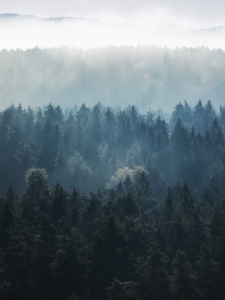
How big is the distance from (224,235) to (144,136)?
75.6 metres

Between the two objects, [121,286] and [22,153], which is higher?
[22,153]

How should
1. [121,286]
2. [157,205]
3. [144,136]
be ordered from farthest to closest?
1. [144,136]
2. [157,205]
3. [121,286]

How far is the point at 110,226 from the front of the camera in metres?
48.6

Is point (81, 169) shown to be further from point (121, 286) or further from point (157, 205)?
point (121, 286)

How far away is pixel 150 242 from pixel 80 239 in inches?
445

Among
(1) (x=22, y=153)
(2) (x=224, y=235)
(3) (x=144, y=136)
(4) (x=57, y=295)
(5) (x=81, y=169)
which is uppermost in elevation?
(3) (x=144, y=136)

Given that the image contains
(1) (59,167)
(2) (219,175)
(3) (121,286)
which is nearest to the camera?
(3) (121,286)

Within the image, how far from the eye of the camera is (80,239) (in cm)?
4522

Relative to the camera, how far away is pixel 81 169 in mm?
96750

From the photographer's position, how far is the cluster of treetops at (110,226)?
1547 inches

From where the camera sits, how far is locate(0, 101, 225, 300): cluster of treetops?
129 ft

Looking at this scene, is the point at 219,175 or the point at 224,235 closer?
the point at 224,235

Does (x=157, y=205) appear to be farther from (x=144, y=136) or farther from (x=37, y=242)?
(x=144, y=136)

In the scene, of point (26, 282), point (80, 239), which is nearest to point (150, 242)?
point (80, 239)
